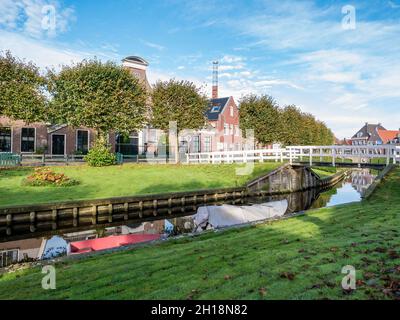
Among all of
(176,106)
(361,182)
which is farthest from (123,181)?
(361,182)

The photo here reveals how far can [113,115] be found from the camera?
31156 mm

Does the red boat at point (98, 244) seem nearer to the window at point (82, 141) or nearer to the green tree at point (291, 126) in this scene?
the window at point (82, 141)

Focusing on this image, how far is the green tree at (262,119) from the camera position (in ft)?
154

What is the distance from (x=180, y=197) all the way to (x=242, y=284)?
1498 cm

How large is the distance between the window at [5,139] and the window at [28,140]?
3.90 feet

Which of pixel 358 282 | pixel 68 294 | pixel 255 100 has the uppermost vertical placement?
pixel 255 100

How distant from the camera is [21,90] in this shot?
1112 inches

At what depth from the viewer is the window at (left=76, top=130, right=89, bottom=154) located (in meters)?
36.9

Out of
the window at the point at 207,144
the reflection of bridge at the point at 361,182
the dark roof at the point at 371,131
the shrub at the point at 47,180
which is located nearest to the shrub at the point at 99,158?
the shrub at the point at 47,180

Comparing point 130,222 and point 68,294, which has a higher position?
point 68,294

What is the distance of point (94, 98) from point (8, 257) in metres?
21.8

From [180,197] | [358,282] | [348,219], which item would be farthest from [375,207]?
[180,197]
